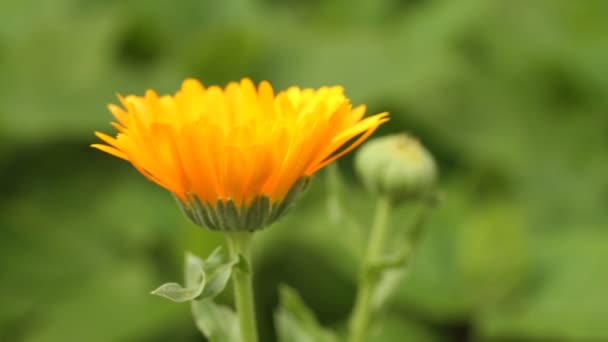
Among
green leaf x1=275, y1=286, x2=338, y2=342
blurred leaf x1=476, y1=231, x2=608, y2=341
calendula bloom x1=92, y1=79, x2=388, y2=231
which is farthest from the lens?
blurred leaf x1=476, y1=231, x2=608, y2=341

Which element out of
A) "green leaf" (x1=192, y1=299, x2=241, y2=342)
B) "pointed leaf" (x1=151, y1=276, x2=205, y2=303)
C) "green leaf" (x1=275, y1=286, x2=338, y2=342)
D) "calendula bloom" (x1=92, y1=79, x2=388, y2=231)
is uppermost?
"calendula bloom" (x1=92, y1=79, x2=388, y2=231)

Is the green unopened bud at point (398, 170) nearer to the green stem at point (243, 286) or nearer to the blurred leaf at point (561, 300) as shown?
the green stem at point (243, 286)

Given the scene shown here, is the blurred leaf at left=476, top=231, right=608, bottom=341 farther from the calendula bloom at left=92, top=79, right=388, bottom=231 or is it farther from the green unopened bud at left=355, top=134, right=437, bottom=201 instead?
the calendula bloom at left=92, top=79, right=388, bottom=231

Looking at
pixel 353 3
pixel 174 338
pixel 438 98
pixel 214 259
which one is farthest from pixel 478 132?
pixel 214 259

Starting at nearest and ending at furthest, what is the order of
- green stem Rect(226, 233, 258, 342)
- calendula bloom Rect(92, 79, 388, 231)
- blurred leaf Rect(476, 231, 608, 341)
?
calendula bloom Rect(92, 79, 388, 231)
green stem Rect(226, 233, 258, 342)
blurred leaf Rect(476, 231, 608, 341)

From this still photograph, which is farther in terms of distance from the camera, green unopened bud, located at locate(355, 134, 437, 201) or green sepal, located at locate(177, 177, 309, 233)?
green unopened bud, located at locate(355, 134, 437, 201)

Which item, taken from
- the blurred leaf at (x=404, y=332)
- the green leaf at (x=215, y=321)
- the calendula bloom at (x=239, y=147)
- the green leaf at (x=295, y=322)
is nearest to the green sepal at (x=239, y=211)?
the calendula bloom at (x=239, y=147)

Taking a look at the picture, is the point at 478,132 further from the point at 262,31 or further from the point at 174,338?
the point at 174,338

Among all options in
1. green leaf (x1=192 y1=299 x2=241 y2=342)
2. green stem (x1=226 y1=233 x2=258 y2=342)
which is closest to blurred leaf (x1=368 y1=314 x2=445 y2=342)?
green leaf (x1=192 y1=299 x2=241 y2=342)
